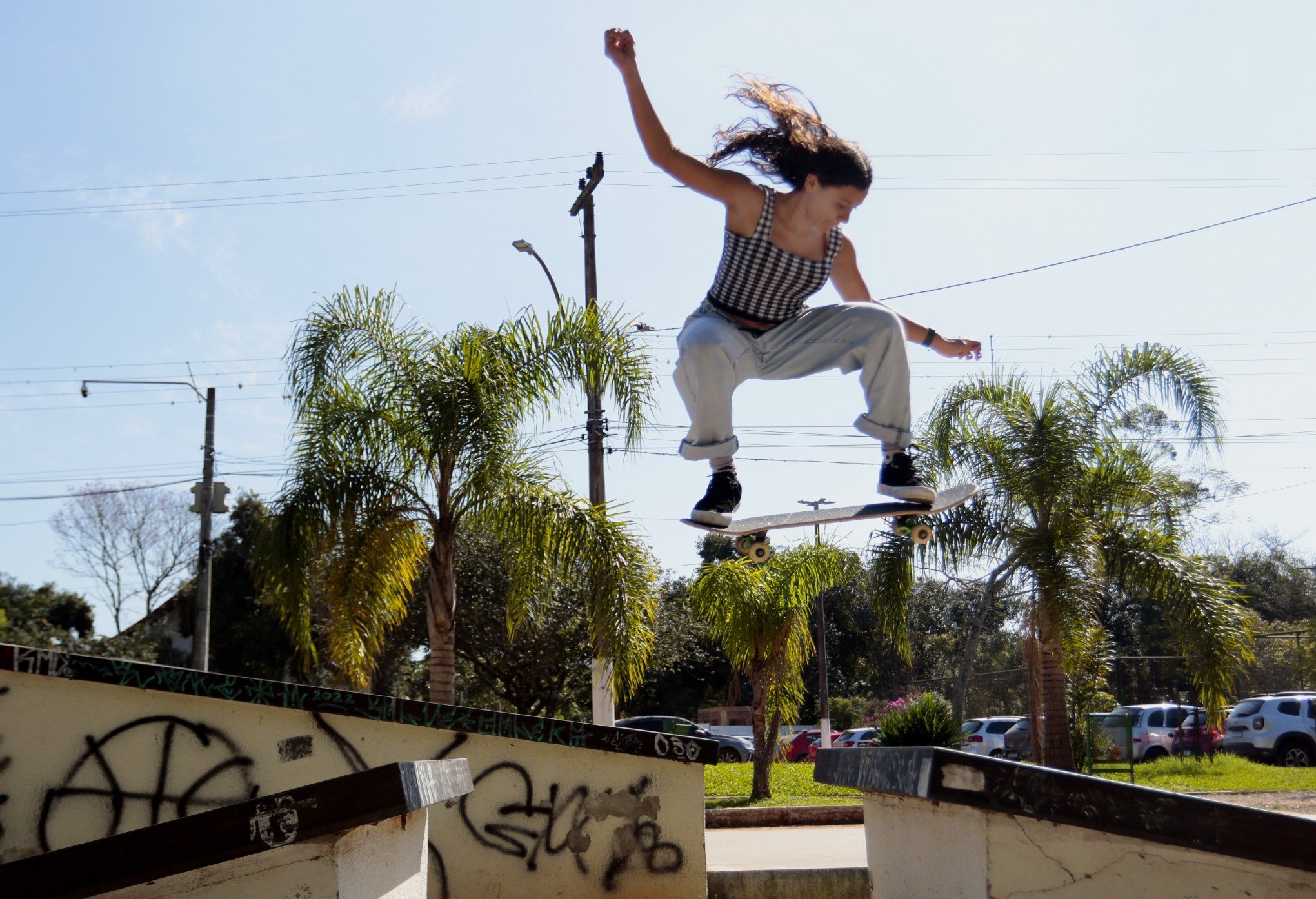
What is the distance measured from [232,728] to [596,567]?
484 cm

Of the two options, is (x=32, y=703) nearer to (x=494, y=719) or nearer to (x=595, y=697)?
(x=494, y=719)

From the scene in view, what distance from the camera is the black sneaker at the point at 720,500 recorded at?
494 cm

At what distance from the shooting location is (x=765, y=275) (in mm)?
4719

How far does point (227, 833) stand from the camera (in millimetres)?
3246

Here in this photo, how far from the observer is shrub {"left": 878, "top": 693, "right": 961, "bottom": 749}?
24.9 ft

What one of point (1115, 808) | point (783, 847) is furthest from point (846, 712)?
point (1115, 808)

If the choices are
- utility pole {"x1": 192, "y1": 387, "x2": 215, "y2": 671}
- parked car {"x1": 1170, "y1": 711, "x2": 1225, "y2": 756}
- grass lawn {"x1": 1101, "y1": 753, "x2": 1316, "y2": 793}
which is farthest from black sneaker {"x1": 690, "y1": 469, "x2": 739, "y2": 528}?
parked car {"x1": 1170, "y1": 711, "x2": 1225, "y2": 756}

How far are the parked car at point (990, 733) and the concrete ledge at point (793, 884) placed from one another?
17563mm

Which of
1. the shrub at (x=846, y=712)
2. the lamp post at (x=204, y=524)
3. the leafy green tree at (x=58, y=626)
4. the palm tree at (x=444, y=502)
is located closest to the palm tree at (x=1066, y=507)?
the palm tree at (x=444, y=502)

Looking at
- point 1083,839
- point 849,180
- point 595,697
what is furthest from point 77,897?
point 595,697

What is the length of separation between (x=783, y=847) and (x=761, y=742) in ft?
20.5

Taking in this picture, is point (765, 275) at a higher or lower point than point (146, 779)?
higher

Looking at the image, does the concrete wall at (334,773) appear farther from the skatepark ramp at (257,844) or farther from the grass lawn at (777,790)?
the grass lawn at (777,790)

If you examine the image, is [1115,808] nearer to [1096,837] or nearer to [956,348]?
[1096,837]
